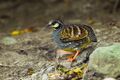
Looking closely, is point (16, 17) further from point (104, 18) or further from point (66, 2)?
point (104, 18)

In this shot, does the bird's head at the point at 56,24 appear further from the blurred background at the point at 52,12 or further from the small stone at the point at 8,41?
the blurred background at the point at 52,12

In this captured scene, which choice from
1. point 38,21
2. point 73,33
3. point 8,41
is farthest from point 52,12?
point 73,33

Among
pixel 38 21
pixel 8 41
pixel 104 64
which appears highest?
pixel 104 64

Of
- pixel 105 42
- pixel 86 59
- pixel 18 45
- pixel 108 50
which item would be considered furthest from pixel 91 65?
pixel 18 45

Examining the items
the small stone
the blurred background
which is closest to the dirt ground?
the blurred background

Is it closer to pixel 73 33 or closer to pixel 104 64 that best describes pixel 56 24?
pixel 73 33

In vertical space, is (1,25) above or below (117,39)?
below
